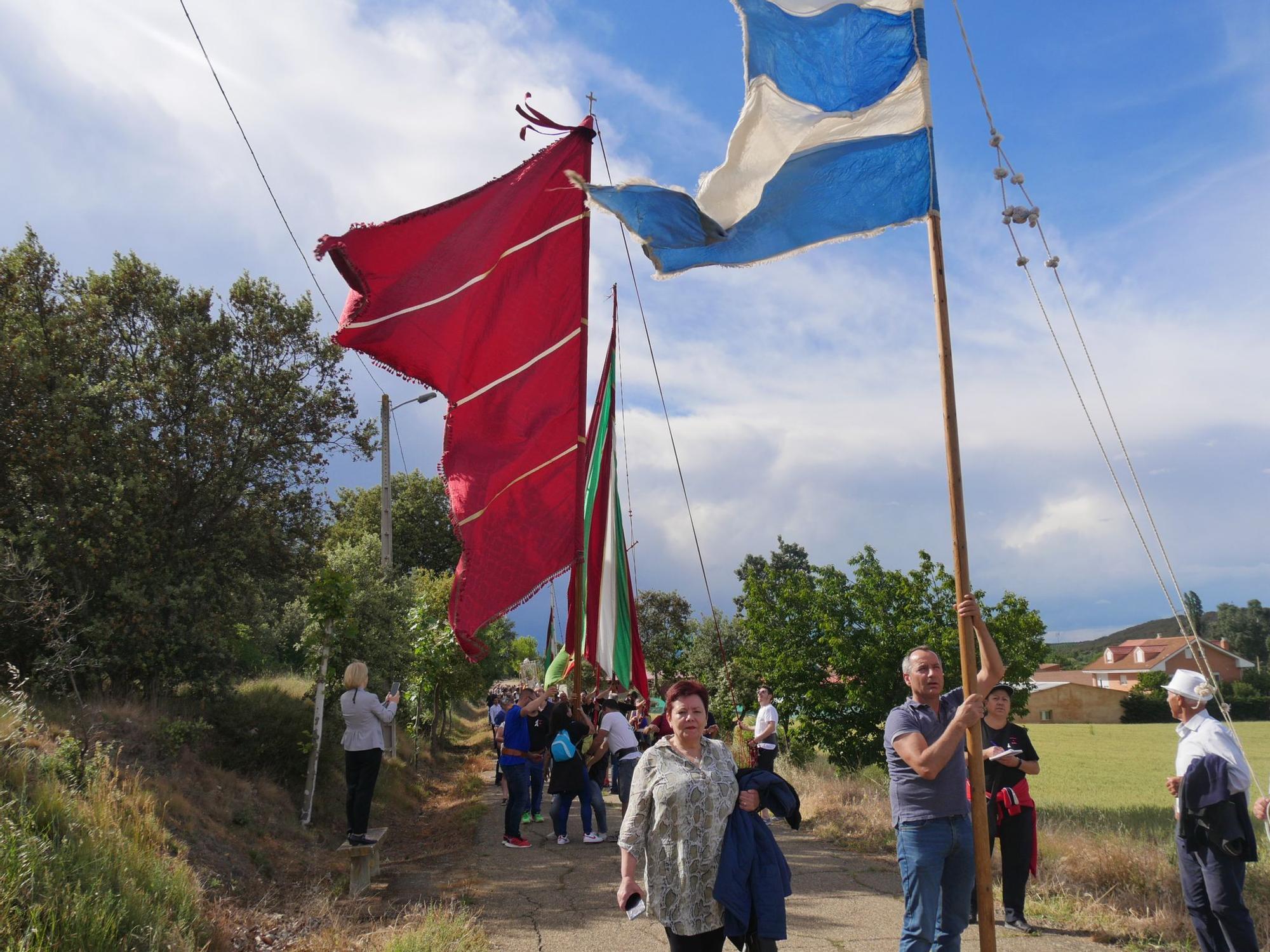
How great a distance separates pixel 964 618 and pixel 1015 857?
3.11 metres

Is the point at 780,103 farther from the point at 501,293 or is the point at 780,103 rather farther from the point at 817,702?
the point at 817,702

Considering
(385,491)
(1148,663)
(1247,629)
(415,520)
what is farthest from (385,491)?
(1247,629)

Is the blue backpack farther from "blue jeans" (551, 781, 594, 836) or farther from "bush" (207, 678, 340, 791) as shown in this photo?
"bush" (207, 678, 340, 791)

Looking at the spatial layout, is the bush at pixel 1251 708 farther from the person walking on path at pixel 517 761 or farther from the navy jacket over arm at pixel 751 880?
the navy jacket over arm at pixel 751 880

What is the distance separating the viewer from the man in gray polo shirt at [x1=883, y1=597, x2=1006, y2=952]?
12.0 ft

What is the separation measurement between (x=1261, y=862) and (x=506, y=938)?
238 inches

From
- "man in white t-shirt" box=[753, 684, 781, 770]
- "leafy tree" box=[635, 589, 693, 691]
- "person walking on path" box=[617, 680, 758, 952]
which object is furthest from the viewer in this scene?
"leafy tree" box=[635, 589, 693, 691]

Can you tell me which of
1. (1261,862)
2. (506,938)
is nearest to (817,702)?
(1261,862)

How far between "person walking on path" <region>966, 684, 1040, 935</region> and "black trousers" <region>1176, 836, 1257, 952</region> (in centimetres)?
110

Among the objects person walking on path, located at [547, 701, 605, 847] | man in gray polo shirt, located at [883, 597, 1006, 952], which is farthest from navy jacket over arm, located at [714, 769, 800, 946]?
person walking on path, located at [547, 701, 605, 847]

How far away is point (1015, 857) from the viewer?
5.89 meters

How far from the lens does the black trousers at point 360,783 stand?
25.3 feet

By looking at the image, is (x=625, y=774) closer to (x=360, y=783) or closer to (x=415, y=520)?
(x=360, y=783)

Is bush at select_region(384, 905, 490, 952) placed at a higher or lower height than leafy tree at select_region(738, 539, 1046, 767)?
lower
